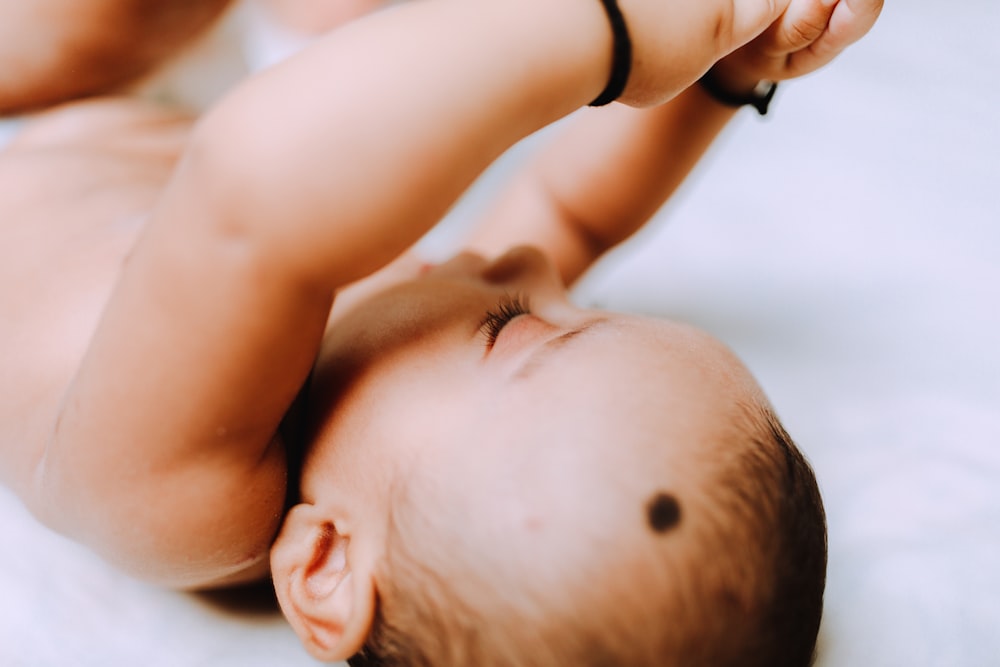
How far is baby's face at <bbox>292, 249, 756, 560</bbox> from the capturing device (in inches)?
20.3

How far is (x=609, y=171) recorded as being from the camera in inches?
34.6

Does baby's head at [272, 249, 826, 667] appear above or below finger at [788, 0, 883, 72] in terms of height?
below

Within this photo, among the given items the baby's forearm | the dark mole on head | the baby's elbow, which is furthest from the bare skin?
the dark mole on head

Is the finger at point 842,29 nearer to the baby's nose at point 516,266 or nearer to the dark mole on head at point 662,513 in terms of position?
the baby's nose at point 516,266

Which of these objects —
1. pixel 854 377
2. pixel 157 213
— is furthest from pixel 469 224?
pixel 157 213

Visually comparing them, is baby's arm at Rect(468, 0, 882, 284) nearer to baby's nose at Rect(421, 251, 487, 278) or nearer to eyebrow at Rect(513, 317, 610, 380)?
baby's nose at Rect(421, 251, 487, 278)

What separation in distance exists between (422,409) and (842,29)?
0.41 metres

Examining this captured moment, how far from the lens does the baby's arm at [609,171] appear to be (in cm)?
79

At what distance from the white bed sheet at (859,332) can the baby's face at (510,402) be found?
0.19 meters

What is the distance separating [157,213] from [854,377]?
628 millimetres

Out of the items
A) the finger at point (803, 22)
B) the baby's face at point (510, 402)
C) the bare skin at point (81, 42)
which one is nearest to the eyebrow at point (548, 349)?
the baby's face at point (510, 402)

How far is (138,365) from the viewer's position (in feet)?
1.75

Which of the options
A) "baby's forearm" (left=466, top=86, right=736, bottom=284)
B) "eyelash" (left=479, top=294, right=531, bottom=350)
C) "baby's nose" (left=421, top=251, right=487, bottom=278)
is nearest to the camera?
"eyelash" (left=479, top=294, right=531, bottom=350)

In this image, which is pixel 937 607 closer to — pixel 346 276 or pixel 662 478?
pixel 662 478
